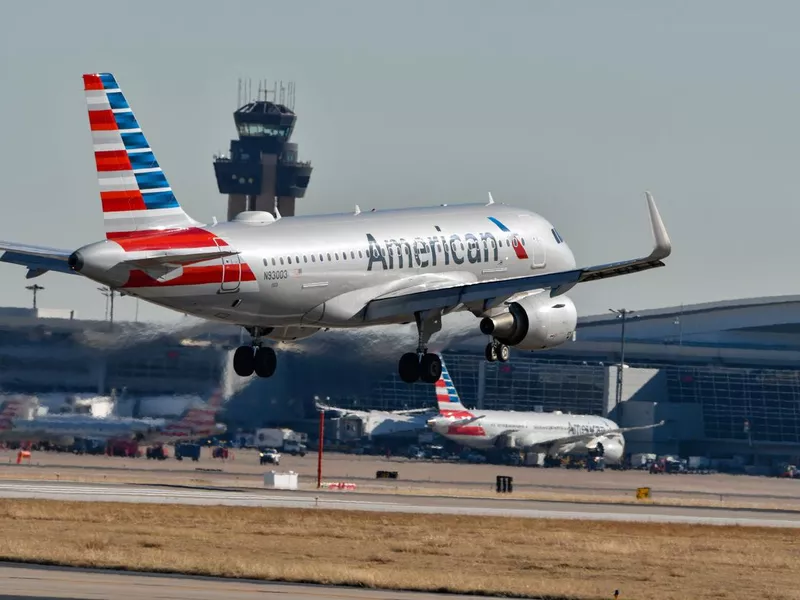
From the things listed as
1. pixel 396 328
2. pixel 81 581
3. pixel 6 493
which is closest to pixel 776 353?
pixel 396 328

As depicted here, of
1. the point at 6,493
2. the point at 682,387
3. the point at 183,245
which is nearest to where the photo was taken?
the point at 183,245

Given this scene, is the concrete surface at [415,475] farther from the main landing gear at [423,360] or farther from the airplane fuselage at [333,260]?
the main landing gear at [423,360]

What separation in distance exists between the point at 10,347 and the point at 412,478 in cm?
3122

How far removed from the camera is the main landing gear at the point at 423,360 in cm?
Answer: 5616

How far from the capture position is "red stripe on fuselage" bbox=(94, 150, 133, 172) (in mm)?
48469

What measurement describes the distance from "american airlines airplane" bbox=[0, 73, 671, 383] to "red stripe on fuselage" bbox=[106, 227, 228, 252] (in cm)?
4

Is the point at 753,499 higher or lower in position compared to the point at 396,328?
lower

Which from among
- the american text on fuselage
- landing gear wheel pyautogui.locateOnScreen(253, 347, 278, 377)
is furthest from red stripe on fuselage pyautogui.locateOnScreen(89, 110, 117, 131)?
landing gear wheel pyautogui.locateOnScreen(253, 347, 278, 377)

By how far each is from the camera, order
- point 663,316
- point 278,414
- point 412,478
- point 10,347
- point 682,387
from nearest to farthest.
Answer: point 10,347, point 278,414, point 412,478, point 682,387, point 663,316

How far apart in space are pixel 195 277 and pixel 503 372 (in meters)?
114

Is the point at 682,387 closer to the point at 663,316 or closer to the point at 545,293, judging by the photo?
the point at 663,316

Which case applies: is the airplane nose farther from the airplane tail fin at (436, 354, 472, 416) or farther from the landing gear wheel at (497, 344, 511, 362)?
the airplane tail fin at (436, 354, 472, 416)

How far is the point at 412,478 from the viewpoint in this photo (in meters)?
114

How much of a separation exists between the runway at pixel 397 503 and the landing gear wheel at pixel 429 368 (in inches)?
536
